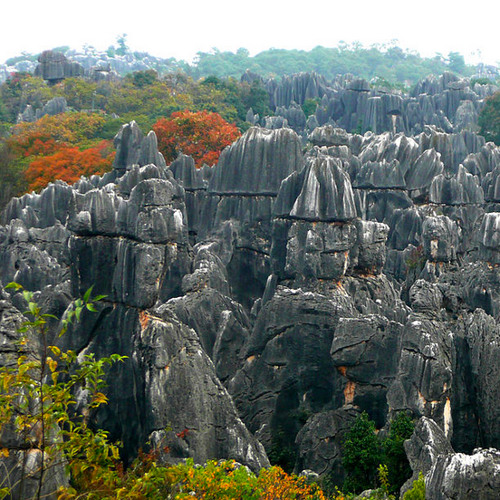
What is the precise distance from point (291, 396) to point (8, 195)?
35.9m

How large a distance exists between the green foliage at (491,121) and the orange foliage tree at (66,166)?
37.3 m

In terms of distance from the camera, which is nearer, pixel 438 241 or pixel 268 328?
pixel 268 328

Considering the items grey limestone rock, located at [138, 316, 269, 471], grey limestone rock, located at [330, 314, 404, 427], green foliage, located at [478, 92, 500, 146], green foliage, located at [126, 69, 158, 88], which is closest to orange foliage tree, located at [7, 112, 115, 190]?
green foliage, located at [126, 69, 158, 88]

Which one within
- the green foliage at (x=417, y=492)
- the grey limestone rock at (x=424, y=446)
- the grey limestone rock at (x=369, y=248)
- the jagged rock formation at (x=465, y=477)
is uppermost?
the grey limestone rock at (x=369, y=248)

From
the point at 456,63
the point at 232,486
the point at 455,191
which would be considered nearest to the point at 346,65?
the point at 456,63

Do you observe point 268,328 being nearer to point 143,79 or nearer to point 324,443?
point 324,443

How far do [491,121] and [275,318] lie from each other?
2406 inches

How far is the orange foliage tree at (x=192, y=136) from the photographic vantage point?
55.7 m

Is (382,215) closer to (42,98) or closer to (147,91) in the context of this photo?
(147,91)

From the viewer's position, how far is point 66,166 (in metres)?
56.0

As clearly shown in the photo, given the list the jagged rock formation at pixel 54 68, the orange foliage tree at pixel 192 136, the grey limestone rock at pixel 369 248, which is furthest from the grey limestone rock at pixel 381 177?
the jagged rock formation at pixel 54 68

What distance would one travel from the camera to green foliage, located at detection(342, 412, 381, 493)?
18594mm

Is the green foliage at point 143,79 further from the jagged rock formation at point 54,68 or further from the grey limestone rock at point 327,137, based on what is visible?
the grey limestone rock at point 327,137

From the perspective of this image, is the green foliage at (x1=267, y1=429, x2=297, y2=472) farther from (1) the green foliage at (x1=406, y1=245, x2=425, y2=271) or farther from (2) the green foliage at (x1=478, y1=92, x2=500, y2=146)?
(2) the green foliage at (x1=478, y1=92, x2=500, y2=146)
